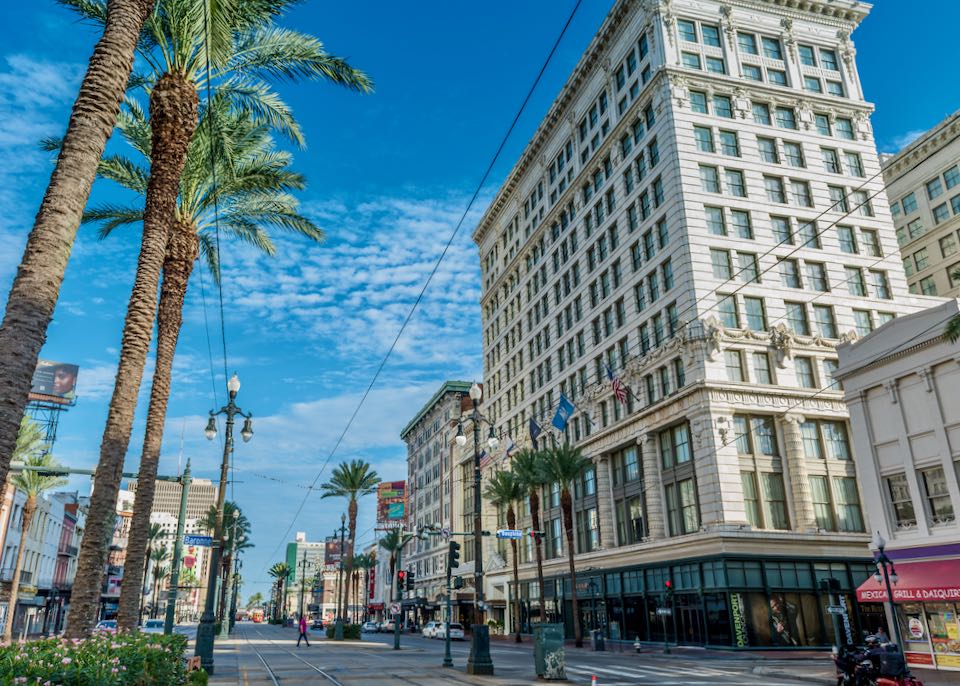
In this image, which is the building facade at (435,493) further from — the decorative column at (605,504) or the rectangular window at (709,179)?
the rectangular window at (709,179)

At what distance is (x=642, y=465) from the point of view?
50312 millimetres

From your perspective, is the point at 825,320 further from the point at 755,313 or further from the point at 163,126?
the point at 163,126

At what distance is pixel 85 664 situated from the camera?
8.85m

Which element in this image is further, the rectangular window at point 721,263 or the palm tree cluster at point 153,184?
the rectangular window at point 721,263

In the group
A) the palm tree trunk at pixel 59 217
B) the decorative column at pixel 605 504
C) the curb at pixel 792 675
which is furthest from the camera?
the decorative column at pixel 605 504

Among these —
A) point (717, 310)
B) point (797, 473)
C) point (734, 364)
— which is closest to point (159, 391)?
point (734, 364)

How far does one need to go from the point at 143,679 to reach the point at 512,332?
69.1 m

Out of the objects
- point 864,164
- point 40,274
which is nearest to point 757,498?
point 864,164

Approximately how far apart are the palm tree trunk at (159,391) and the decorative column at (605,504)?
3847cm

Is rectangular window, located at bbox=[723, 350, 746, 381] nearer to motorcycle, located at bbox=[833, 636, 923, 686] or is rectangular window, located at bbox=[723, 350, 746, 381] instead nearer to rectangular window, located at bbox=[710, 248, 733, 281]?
rectangular window, located at bbox=[710, 248, 733, 281]

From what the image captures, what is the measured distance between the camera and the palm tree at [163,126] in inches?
618

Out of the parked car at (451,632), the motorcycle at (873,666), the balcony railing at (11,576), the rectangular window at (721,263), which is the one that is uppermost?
the rectangular window at (721,263)

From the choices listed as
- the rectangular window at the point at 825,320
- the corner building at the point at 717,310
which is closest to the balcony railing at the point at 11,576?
the corner building at the point at 717,310

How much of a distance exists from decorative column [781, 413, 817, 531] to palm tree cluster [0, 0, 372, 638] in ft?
105
